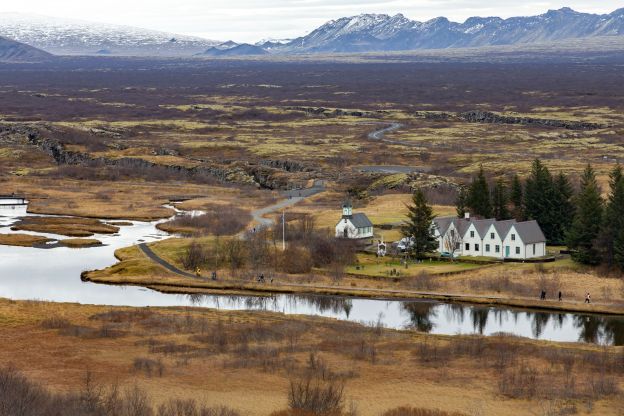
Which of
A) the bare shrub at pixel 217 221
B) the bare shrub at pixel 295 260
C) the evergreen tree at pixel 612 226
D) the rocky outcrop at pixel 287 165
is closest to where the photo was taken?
the evergreen tree at pixel 612 226

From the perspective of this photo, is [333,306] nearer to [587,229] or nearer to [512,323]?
[512,323]

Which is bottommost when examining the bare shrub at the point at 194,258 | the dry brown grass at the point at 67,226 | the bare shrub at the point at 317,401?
the dry brown grass at the point at 67,226

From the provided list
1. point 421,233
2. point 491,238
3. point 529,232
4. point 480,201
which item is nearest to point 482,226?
point 491,238

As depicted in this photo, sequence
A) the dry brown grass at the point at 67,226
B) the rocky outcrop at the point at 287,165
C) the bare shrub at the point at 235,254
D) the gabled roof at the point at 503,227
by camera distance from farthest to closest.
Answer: the rocky outcrop at the point at 287,165
the dry brown grass at the point at 67,226
the bare shrub at the point at 235,254
the gabled roof at the point at 503,227

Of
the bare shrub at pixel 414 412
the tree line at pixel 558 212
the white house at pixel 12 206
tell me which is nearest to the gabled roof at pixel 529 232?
the tree line at pixel 558 212

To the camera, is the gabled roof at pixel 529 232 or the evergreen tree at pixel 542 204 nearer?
the gabled roof at pixel 529 232

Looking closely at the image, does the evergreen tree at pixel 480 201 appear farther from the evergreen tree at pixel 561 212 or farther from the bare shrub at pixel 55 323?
the bare shrub at pixel 55 323

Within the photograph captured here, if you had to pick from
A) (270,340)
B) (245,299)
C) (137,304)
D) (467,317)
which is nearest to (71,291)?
(137,304)

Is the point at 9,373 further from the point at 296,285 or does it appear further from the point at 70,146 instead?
the point at 70,146
